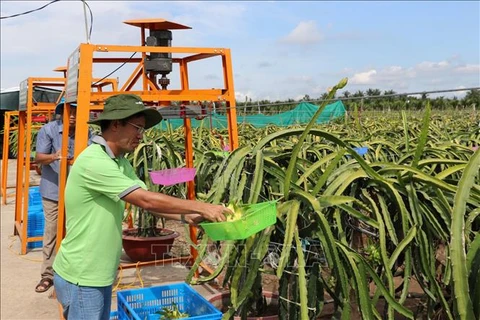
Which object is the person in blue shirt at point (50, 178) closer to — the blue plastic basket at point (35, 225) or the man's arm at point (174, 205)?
the blue plastic basket at point (35, 225)

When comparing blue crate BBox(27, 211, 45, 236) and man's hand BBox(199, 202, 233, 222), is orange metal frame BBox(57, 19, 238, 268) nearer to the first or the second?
man's hand BBox(199, 202, 233, 222)

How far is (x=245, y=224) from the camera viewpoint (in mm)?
2086

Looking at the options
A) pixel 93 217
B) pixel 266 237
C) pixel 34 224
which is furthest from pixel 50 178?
pixel 266 237

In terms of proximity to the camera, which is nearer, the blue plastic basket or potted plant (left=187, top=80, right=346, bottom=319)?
potted plant (left=187, top=80, right=346, bottom=319)

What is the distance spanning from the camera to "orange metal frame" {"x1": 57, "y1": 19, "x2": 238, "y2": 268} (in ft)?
12.3

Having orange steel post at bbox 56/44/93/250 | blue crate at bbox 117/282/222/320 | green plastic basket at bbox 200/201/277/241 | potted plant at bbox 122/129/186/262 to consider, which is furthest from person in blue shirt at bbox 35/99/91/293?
green plastic basket at bbox 200/201/277/241

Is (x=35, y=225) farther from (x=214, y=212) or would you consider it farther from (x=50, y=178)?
(x=214, y=212)

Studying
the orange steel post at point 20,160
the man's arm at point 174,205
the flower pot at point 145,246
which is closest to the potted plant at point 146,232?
the flower pot at point 145,246

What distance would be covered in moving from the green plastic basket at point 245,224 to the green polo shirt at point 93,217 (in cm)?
54

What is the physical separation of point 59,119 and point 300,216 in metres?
3.37

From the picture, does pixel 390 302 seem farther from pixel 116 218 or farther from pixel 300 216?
pixel 116 218

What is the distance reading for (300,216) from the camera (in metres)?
2.65

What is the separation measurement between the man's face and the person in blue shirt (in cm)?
237

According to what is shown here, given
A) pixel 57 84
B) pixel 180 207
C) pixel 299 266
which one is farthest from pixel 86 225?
pixel 57 84
